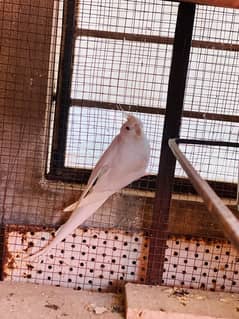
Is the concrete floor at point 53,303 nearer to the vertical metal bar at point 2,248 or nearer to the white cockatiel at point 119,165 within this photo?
the vertical metal bar at point 2,248

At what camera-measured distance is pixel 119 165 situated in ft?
4.47

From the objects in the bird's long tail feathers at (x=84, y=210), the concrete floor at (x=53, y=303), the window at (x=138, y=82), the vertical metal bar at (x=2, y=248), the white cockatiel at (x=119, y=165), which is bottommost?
the concrete floor at (x=53, y=303)

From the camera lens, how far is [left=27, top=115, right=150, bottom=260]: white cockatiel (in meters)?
1.35

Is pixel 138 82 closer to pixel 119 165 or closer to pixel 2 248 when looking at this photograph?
pixel 119 165

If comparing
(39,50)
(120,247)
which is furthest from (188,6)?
(120,247)

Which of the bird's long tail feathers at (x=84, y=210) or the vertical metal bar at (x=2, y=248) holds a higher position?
the bird's long tail feathers at (x=84, y=210)

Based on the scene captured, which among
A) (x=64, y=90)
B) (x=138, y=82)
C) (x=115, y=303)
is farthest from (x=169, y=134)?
(x=115, y=303)

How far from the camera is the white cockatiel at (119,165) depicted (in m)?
1.35

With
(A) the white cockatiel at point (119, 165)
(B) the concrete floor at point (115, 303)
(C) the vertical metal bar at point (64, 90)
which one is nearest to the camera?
(A) the white cockatiel at point (119, 165)

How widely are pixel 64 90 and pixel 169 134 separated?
36 centimetres

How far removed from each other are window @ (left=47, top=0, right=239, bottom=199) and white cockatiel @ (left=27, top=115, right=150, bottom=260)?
23 centimetres

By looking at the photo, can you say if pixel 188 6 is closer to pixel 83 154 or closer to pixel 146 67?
pixel 146 67

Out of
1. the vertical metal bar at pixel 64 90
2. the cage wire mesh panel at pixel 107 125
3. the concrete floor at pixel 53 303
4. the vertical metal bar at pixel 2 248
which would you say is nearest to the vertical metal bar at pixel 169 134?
the cage wire mesh panel at pixel 107 125

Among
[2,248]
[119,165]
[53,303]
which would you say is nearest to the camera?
[119,165]
